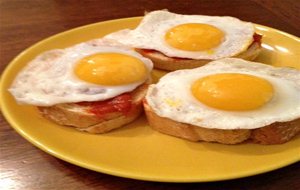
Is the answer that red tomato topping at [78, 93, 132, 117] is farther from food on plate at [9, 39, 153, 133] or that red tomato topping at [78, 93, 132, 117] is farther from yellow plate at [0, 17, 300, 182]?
yellow plate at [0, 17, 300, 182]

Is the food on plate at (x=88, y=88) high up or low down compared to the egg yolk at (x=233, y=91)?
down

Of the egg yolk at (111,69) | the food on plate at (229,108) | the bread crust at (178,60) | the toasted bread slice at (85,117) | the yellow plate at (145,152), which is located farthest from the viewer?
the bread crust at (178,60)

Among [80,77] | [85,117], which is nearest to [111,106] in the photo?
[85,117]

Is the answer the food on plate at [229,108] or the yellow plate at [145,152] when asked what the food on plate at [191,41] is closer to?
the food on plate at [229,108]

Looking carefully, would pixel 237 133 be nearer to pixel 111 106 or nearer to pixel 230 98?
pixel 230 98

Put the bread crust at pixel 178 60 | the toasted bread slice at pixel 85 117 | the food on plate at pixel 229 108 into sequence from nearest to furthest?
1. the food on plate at pixel 229 108
2. the toasted bread slice at pixel 85 117
3. the bread crust at pixel 178 60

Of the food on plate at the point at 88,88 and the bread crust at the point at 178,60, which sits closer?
the food on plate at the point at 88,88

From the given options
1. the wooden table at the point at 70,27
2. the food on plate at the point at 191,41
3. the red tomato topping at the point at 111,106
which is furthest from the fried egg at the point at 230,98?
the food on plate at the point at 191,41
